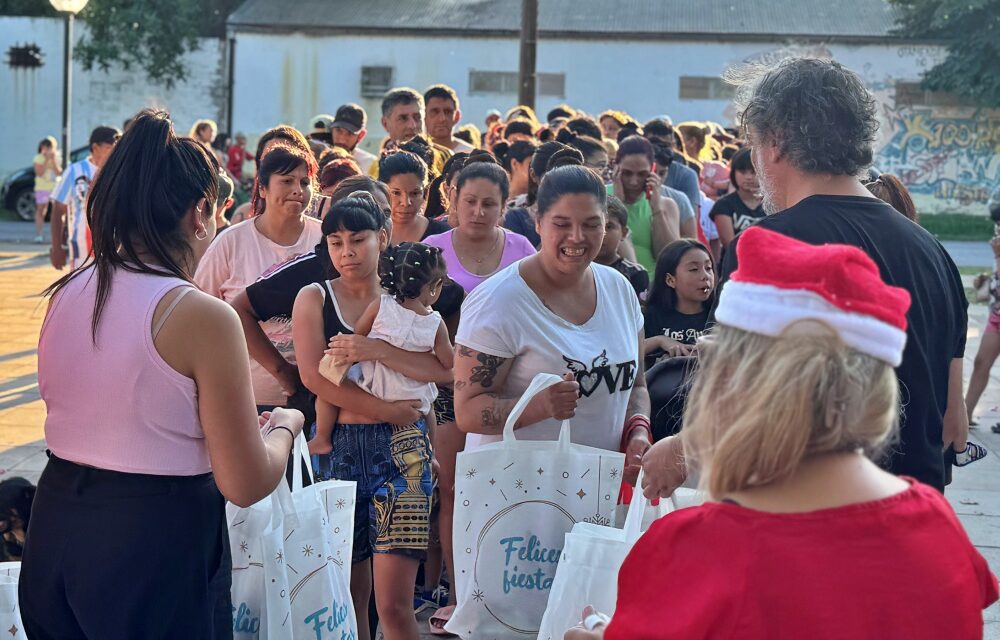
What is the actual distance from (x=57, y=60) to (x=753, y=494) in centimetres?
3378

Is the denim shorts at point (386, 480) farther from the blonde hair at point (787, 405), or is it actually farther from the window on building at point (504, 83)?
the window on building at point (504, 83)

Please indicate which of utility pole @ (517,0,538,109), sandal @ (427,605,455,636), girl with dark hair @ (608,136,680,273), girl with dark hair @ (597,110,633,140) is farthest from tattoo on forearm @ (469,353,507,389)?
utility pole @ (517,0,538,109)

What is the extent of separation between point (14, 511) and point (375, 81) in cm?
2896

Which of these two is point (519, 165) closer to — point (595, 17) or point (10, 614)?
point (10, 614)

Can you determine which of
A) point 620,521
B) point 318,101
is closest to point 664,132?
point 620,521

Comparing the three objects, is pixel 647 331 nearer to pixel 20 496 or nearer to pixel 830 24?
pixel 20 496

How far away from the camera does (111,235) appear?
2.75 meters

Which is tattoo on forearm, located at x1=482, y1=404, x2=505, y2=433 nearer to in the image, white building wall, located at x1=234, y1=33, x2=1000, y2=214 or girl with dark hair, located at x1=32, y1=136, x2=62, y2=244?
girl with dark hair, located at x1=32, y1=136, x2=62, y2=244

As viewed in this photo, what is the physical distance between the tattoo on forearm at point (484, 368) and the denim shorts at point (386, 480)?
57cm

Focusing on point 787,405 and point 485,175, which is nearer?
point 787,405

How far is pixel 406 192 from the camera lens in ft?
19.9

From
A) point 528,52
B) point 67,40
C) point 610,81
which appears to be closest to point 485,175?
point 528,52

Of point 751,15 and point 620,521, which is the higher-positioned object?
point 751,15

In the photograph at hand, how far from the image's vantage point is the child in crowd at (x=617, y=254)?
5875 millimetres
